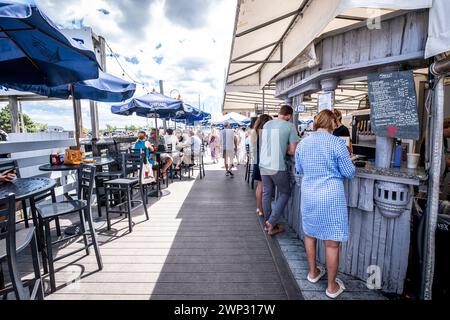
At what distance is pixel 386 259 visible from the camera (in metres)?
2.26

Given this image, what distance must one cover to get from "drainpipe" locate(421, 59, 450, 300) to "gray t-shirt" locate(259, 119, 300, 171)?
1407 mm

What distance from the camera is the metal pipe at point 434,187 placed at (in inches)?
76.3

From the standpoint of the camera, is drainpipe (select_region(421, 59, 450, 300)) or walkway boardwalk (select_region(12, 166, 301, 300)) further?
walkway boardwalk (select_region(12, 166, 301, 300))

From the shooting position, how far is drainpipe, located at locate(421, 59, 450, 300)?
1.93 metres

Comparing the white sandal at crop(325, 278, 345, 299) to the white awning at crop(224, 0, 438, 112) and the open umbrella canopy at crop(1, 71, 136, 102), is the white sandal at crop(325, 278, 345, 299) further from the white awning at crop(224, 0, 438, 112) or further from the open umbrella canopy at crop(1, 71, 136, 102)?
the open umbrella canopy at crop(1, 71, 136, 102)

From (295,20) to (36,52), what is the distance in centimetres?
346

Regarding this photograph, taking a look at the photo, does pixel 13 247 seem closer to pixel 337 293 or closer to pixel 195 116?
pixel 337 293

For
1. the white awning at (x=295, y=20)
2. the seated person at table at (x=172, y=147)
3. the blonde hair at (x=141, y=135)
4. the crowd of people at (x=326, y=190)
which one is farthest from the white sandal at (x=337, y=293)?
the seated person at table at (x=172, y=147)

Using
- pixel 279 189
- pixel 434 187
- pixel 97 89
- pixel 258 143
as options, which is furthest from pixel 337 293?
pixel 97 89

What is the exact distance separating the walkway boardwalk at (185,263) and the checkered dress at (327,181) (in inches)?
29.2

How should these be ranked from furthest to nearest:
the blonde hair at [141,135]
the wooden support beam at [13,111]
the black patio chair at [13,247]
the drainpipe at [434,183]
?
→ the wooden support beam at [13,111] → the blonde hair at [141,135] → the drainpipe at [434,183] → the black patio chair at [13,247]

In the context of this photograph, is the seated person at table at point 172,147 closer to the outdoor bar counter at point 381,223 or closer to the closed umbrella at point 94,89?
the closed umbrella at point 94,89

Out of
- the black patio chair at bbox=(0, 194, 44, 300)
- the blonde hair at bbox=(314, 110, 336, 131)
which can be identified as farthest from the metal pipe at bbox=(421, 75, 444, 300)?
the black patio chair at bbox=(0, 194, 44, 300)

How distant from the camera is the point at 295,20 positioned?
11.5ft
